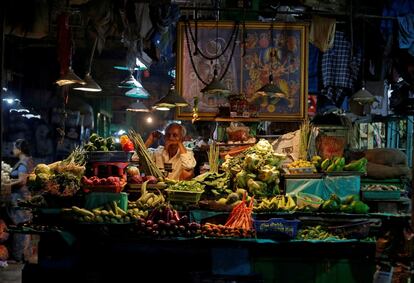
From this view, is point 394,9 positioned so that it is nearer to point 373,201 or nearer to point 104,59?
point 373,201

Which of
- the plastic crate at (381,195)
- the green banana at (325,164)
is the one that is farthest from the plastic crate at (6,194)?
the plastic crate at (381,195)

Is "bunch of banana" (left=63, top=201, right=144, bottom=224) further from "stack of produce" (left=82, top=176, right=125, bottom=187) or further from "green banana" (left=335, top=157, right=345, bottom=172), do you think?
"green banana" (left=335, top=157, right=345, bottom=172)

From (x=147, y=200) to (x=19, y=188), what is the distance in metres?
4.39

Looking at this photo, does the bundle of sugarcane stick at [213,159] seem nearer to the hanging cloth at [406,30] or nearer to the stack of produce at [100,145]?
the stack of produce at [100,145]

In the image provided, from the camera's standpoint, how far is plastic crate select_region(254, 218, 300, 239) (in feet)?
19.6

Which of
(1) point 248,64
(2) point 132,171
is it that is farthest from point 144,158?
(1) point 248,64

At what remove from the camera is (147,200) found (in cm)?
648

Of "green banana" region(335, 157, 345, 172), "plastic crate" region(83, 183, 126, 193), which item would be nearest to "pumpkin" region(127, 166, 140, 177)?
"plastic crate" region(83, 183, 126, 193)

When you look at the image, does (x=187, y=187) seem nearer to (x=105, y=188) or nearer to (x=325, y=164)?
(x=105, y=188)

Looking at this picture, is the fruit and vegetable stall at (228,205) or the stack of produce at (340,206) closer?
the fruit and vegetable stall at (228,205)

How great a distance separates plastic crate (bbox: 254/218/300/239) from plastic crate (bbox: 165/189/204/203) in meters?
0.91

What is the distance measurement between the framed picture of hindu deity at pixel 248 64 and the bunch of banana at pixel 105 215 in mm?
2677

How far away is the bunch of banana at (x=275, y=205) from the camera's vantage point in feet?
20.6

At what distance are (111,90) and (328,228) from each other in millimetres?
9151
